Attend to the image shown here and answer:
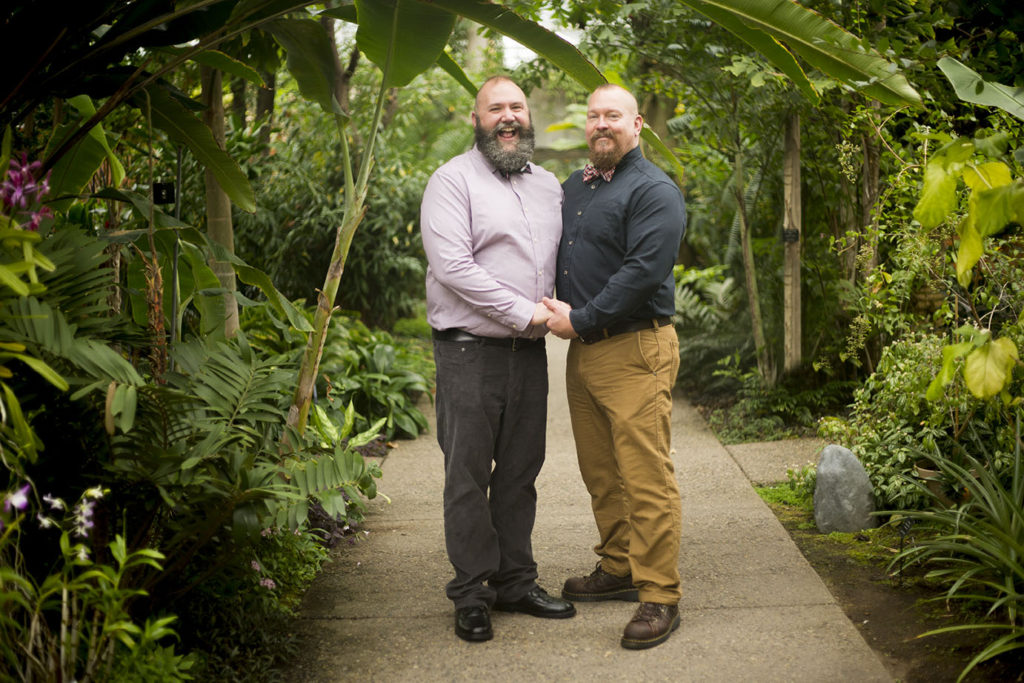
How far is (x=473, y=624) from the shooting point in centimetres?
380

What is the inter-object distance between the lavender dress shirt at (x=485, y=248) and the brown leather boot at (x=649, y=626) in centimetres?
115

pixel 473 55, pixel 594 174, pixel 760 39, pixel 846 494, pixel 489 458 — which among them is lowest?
pixel 846 494

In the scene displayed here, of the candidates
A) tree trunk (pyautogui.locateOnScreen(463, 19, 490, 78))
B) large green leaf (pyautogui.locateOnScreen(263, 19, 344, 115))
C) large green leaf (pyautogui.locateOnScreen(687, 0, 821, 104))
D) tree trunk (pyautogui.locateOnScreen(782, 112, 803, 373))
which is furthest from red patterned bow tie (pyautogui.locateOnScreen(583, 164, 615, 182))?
tree trunk (pyautogui.locateOnScreen(463, 19, 490, 78))

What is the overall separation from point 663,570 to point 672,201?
56.1 inches

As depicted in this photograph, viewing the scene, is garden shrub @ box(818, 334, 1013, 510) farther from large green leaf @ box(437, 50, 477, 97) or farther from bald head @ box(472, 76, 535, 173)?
large green leaf @ box(437, 50, 477, 97)

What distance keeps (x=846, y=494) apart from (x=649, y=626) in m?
1.60

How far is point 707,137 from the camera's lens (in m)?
7.66

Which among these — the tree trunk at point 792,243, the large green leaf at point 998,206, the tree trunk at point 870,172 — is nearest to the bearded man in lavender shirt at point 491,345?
the large green leaf at point 998,206

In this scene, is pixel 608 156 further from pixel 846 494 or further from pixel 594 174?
pixel 846 494

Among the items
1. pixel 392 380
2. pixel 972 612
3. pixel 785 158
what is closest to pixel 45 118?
pixel 392 380

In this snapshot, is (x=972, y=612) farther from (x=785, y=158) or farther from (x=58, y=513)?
(x=785, y=158)

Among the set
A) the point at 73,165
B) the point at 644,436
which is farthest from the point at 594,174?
the point at 73,165

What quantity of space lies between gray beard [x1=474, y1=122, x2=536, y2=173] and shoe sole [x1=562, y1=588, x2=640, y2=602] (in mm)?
1796

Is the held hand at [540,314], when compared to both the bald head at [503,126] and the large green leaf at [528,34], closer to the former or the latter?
the bald head at [503,126]
